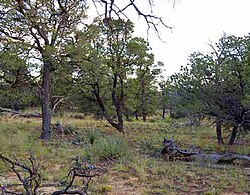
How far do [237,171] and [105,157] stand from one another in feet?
11.1

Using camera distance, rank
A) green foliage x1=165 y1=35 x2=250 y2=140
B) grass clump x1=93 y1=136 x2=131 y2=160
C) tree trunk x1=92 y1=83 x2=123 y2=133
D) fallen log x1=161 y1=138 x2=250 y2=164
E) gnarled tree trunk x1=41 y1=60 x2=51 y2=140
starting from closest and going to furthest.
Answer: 1. grass clump x1=93 y1=136 x2=131 y2=160
2. fallen log x1=161 y1=138 x2=250 y2=164
3. green foliage x1=165 y1=35 x2=250 y2=140
4. gnarled tree trunk x1=41 y1=60 x2=51 y2=140
5. tree trunk x1=92 y1=83 x2=123 y2=133

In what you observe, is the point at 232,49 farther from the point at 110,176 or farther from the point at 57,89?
the point at 57,89

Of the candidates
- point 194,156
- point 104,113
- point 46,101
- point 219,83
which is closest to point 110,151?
point 194,156

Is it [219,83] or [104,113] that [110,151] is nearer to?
[219,83]

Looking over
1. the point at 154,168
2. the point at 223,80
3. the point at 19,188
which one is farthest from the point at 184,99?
the point at 19,188

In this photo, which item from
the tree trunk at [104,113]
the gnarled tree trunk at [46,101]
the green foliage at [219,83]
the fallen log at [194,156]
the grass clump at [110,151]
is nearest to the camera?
the grass clump at [110,151]

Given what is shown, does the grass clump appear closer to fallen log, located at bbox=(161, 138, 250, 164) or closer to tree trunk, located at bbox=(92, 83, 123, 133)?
fallen log, located at bbox=(161, 138, 250, 164)

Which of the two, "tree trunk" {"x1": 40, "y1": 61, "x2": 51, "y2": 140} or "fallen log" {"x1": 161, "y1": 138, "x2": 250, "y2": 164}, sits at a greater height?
"tree trunk" {"x1": 40, "y1": 61, "x2": 51, "y2": 140}

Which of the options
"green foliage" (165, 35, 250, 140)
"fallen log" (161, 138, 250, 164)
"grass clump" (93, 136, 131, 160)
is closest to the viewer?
"grass clump" (93, 136, 131, 160)

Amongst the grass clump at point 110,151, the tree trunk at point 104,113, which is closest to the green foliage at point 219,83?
the grass clump at point 110,151

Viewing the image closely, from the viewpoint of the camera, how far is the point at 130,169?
7426mm

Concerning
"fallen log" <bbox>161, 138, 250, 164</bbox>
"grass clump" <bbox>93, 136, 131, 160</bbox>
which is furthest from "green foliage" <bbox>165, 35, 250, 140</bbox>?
"grass clump" <bbox>93, 136, 131, 160</bbox>

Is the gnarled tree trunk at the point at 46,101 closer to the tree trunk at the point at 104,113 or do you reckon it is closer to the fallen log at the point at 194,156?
the tree trunk at the point at 104,113

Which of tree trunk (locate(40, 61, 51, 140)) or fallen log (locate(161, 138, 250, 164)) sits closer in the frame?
fallen log (locate(161, 138, 250, 164))
